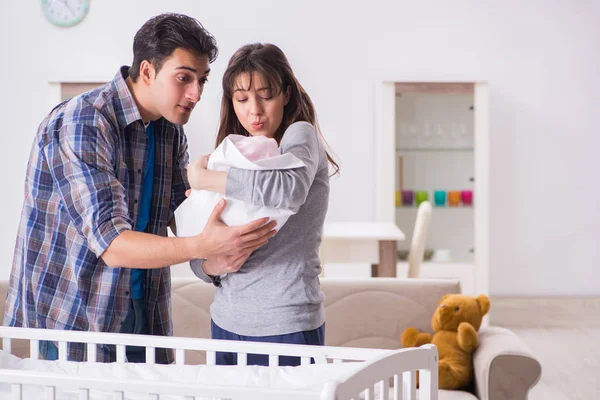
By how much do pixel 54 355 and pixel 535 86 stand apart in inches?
166

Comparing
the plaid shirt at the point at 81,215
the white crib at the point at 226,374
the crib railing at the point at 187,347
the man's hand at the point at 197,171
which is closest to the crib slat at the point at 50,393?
the white crib at the point at 226,374

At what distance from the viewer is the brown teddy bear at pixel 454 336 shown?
94.6 inches

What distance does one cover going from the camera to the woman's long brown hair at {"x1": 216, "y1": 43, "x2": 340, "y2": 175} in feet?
5.17

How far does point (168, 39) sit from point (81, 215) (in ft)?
1.37

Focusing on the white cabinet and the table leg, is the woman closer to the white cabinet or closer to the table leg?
the table leg

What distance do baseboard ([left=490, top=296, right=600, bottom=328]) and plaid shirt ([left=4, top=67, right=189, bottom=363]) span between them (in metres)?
3.41

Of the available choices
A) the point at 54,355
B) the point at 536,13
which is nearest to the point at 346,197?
the point at 536,13

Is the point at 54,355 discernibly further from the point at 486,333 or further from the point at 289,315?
the point at 486,333

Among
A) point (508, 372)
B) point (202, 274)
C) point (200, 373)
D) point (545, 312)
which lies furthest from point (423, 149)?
point (200, 373)

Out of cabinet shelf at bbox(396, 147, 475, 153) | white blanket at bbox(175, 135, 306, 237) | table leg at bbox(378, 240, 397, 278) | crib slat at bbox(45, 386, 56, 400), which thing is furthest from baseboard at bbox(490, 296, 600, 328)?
crib slat at bbox(45, 386, 56, 400)

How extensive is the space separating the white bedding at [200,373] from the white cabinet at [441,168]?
11.2 feet

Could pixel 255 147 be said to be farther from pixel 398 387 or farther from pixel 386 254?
pixel 386 254

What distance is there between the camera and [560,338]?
14.1 feet

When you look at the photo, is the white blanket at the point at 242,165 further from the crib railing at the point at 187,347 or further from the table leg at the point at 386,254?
the table leg at the point at 386,254
